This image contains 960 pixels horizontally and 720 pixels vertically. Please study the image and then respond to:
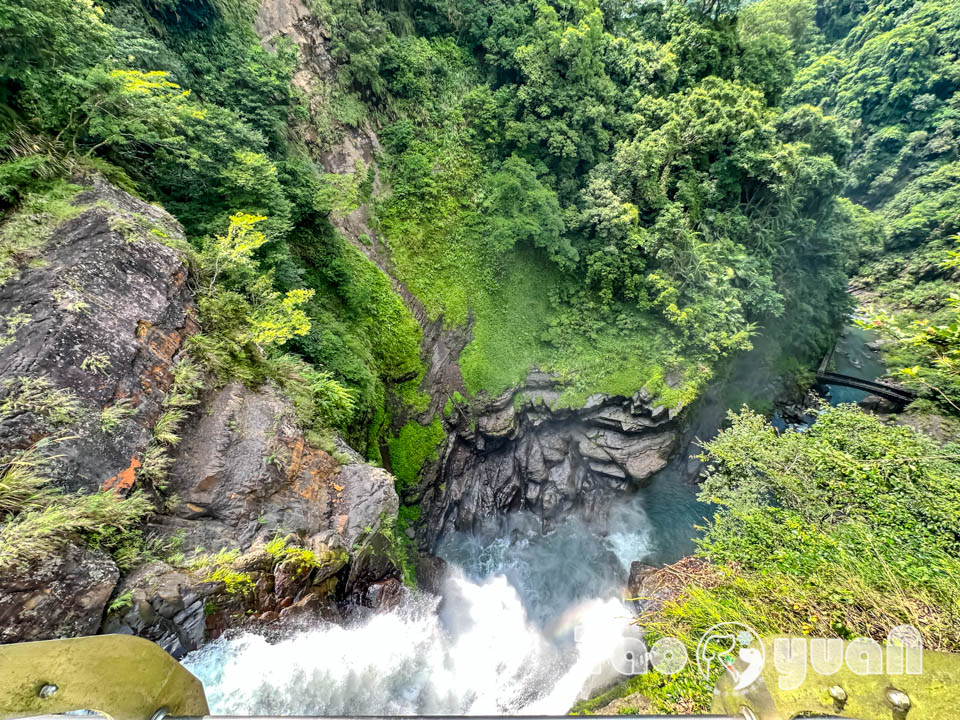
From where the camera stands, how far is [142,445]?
18.3ft

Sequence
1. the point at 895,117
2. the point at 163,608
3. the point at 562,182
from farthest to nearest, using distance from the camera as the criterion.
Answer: the point at 895,117 → the point at 562,182 → the point at 163,608

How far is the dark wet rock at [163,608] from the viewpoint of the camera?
15.6 ft

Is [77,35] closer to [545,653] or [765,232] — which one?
[545,653]

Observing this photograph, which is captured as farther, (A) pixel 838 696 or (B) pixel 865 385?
(B) pixel 865 385

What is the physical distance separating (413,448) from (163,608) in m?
7.69

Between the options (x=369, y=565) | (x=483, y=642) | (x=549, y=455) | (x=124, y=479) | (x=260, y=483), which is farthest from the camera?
(x=549, y=455)

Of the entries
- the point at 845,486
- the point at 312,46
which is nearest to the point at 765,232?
the point at 845,486

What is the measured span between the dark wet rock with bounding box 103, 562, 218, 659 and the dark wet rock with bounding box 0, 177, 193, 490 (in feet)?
4.23

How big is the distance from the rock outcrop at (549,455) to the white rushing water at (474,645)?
0.84m
